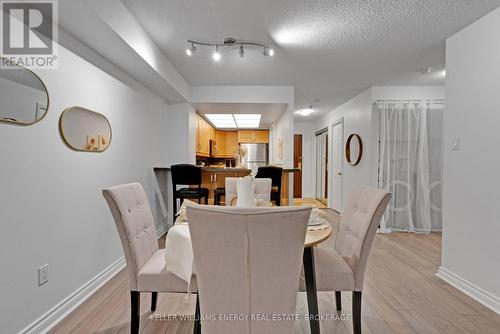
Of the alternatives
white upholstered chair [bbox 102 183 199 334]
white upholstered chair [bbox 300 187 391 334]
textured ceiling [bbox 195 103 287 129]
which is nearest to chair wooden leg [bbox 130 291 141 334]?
white upholstered chair [bbox 102 183 199 334]

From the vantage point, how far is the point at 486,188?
225 cm

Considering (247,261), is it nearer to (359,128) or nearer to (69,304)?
(69,304)

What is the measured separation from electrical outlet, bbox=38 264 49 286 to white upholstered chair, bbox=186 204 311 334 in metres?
1.39

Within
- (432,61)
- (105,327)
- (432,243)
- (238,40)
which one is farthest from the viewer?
(432,243)

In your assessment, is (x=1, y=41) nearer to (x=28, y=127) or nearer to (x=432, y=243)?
(x=28, y=127)

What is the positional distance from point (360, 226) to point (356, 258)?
194 millimetres

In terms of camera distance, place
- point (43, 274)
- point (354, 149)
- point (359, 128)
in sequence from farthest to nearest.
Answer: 1. point (354, 149)
2. point (359, 128)
3. point (43, 274)

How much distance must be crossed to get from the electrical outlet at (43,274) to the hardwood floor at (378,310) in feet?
1.13

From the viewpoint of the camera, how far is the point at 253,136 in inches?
313

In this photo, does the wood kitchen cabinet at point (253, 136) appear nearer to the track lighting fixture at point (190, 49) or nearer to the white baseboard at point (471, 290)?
the track lighting fixture at point (190, 49)

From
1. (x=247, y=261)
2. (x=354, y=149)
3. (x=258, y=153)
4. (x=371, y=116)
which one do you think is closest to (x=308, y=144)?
(x=258, y=153)

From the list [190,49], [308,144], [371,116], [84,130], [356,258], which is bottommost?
[356,258]

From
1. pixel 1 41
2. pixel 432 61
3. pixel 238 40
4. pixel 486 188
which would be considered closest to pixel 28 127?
pixel 1 41

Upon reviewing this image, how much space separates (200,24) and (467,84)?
260 centimetres
